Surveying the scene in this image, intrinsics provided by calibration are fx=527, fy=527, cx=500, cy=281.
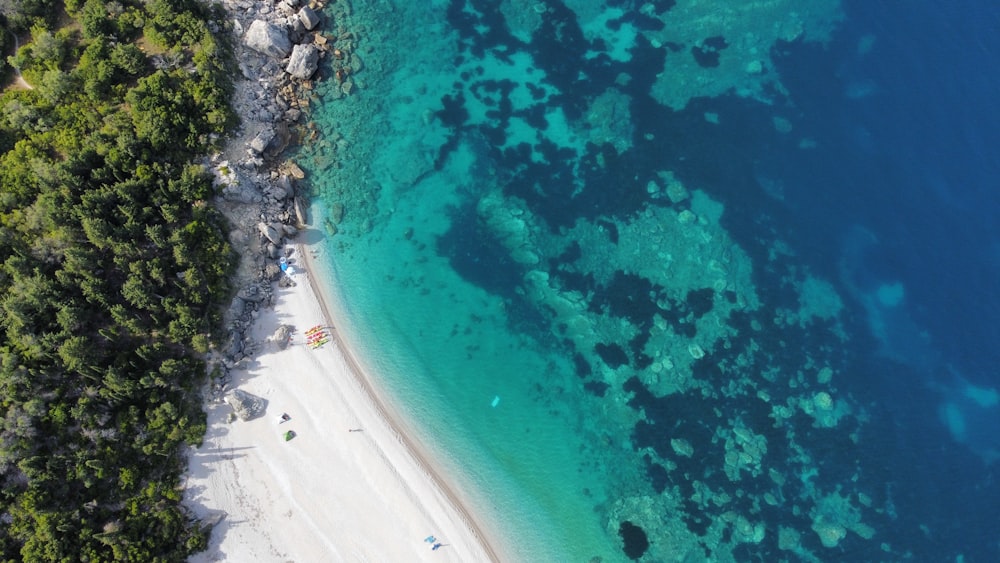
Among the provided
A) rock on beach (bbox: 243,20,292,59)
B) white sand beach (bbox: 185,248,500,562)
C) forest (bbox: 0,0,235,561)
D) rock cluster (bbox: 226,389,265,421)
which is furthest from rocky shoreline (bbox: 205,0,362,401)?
white sand beach (bbox: 185,248,500,562)

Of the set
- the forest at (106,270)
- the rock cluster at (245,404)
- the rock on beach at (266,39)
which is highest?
the rock on beach at (266,39)

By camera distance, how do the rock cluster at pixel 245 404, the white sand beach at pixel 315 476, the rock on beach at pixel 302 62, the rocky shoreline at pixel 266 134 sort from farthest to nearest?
the rock on beach at pixel 302 62
the rocky shoreline at pixel 266 134
the rock cluster at pixel 245 404
the white sand beach at pixel 315 476

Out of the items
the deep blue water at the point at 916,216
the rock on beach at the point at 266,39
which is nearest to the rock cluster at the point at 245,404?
the rock on beach at the point at 266,39

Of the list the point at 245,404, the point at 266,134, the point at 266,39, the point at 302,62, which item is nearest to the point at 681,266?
the point at 245,404

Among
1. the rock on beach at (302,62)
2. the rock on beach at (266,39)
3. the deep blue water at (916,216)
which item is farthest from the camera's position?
the rock on beach at (302,62)

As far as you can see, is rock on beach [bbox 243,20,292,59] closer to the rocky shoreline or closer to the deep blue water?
the rocky shoreline

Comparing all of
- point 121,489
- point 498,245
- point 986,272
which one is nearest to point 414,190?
point 498,245

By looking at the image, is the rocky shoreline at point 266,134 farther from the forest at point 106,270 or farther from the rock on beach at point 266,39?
the forest at point 106,270
